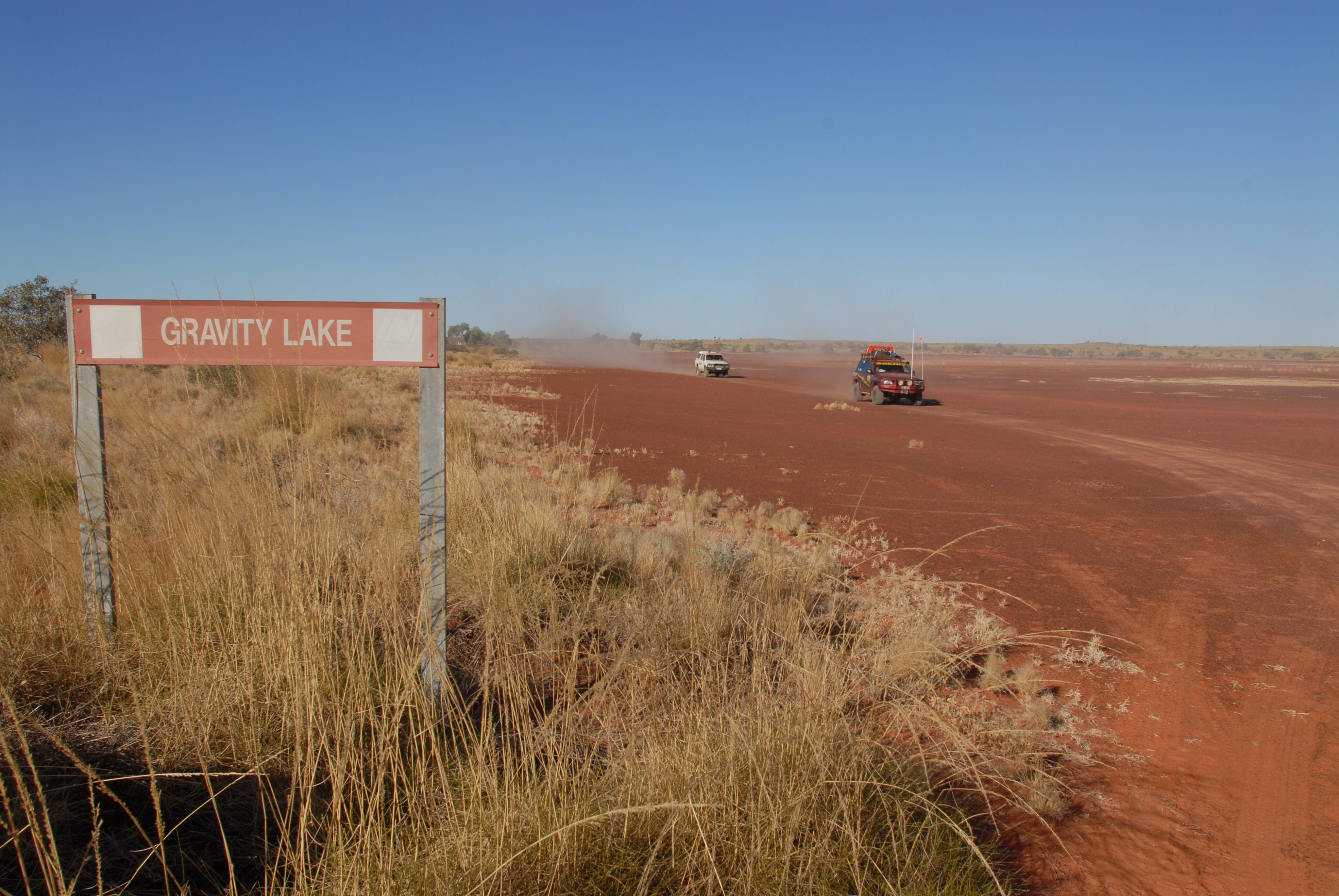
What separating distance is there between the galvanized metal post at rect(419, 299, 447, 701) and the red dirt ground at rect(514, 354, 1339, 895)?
259cm

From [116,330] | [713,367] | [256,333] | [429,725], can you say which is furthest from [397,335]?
[713,367]

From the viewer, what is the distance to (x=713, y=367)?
54219 millimetres

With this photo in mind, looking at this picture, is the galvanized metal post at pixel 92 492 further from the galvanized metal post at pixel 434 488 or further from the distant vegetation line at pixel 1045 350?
the distant vegetation line at pixel 1045 350

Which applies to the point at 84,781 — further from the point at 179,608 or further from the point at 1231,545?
the point at 1231,545

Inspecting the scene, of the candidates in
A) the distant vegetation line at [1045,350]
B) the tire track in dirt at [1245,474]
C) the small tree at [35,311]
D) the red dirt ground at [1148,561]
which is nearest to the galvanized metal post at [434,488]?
the red dirt ground at [1148,561]

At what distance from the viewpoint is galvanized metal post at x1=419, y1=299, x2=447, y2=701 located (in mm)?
3318

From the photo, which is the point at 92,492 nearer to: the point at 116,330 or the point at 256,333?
the point at 116,330

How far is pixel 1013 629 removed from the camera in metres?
6.25

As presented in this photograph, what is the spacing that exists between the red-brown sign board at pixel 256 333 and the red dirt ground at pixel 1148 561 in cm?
310

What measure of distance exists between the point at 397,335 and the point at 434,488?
71cm

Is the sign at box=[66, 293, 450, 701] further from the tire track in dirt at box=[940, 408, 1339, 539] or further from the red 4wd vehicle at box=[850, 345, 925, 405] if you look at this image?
the red 4wd vehicle at box=[850, 345, 925, 405]

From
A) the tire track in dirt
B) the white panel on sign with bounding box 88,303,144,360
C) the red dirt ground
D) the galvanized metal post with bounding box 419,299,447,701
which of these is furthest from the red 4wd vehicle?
the white panel on sign with bounding box 88,303,144,360

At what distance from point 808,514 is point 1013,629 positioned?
4.52 meters

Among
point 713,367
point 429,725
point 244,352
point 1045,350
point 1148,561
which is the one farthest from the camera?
point 1045,350
